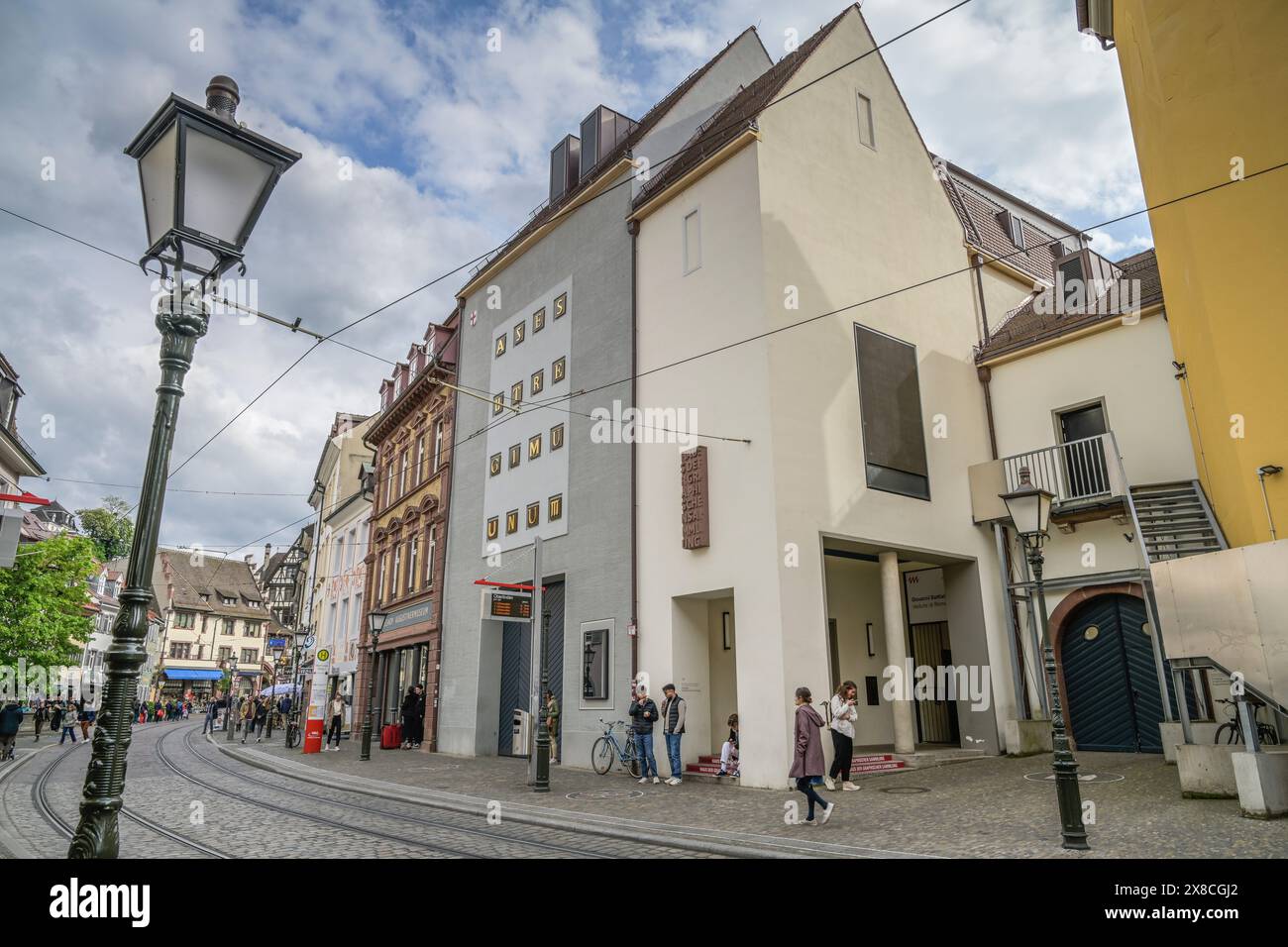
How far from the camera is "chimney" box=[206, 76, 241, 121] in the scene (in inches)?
174

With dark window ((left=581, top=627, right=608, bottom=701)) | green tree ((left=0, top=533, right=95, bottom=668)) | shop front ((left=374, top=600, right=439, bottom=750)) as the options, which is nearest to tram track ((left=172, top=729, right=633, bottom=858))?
dark window ((left=581, top=627, right=608, bottom=701))

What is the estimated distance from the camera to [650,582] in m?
17.6

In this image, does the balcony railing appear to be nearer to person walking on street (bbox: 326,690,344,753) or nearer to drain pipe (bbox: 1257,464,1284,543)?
drain pipe (bbox: 1257,464,1284,543)

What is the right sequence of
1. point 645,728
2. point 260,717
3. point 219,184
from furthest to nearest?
point 260,717 → point 645,728 → point 219,184

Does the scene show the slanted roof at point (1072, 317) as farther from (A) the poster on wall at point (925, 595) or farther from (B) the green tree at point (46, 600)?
(B) the green tree at point (46, 600)

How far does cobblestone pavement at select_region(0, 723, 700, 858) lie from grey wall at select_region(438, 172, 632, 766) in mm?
6629

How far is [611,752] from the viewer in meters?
17.5

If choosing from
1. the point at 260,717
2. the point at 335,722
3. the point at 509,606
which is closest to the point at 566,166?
the point at 509,606

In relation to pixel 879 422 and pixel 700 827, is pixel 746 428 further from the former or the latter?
pixel 700 827

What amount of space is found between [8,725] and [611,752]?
16967mm

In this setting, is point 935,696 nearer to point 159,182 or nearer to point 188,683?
point 159,182

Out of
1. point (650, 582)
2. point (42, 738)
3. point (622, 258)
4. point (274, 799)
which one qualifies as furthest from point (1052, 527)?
point (42, 738)

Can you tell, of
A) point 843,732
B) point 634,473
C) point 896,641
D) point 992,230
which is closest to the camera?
point 843,732
